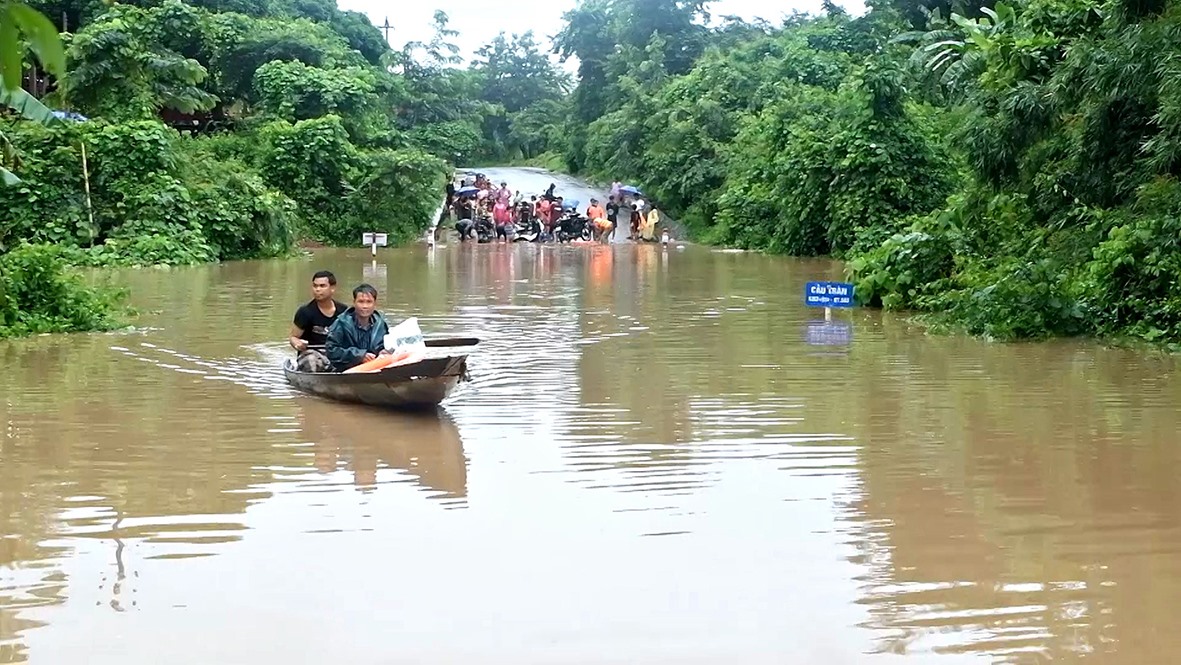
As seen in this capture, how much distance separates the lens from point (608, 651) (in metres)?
4.86

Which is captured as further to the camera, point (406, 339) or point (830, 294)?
point (830, 294)

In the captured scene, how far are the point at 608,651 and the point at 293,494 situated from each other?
2.98 m

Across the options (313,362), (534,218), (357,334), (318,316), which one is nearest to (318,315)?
(318,316)

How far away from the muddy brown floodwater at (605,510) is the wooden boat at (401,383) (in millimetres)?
168

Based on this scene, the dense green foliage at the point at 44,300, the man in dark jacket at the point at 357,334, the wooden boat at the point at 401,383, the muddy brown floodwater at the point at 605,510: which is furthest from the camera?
the dense green foliage at the point at 44,300

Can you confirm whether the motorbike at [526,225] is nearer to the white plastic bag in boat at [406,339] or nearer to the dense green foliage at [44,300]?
the dense green foliage at [44,300]

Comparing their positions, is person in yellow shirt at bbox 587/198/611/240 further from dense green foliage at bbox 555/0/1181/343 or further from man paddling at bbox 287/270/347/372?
man paddling at bbox 287/270/347/372

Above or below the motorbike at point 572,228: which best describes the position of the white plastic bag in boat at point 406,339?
below

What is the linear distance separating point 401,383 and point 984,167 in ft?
27.0

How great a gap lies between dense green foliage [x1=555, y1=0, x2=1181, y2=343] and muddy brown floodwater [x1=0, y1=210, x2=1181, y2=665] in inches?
49.0

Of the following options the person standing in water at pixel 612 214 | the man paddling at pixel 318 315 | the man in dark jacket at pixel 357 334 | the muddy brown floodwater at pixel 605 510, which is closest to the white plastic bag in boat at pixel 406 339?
the man in dark jacket at pixel 357 334

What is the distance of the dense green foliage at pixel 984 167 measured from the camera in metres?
13.4

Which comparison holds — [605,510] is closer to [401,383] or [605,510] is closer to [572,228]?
[401,383]

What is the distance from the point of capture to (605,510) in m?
6.89
